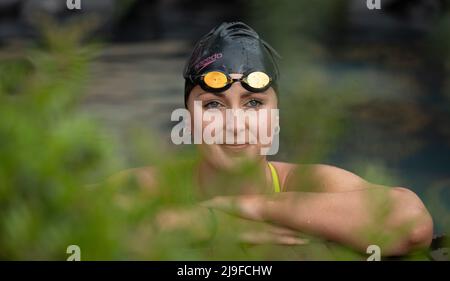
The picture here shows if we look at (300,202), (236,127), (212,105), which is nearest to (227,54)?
(212,105)

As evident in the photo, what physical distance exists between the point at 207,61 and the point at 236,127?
98 centimetres

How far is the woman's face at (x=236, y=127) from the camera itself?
0.76 metres

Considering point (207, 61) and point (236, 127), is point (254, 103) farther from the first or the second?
point (236, 127)

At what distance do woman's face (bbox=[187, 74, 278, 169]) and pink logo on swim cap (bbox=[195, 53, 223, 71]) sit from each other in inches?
7.4

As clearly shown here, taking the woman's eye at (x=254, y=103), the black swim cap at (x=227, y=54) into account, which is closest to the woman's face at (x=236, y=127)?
the woman's eye at (x=254, y=103)

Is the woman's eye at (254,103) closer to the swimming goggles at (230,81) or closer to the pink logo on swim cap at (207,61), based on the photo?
the swimming goggles at (230,81)

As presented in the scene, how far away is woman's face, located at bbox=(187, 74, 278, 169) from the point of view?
760mm

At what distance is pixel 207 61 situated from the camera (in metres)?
1.89

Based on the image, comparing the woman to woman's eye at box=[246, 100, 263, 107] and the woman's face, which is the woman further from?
woman's eye at box=[246, 100, 263, 107]

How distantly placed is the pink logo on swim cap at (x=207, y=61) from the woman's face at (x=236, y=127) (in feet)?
0.62

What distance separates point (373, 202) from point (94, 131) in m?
0.25

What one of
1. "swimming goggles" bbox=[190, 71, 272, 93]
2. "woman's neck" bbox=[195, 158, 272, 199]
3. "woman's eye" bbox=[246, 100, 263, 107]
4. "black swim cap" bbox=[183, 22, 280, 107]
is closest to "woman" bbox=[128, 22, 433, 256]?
"woman's neck" bbox=[195, 158, 272, 199]
